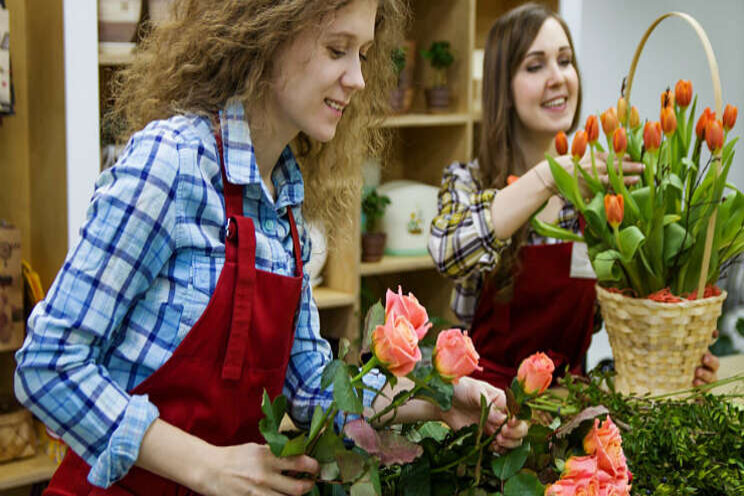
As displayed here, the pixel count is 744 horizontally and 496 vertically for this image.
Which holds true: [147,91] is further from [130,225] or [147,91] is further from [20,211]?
[20,211]

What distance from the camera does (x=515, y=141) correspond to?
2191 mm

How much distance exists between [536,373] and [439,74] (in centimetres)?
212

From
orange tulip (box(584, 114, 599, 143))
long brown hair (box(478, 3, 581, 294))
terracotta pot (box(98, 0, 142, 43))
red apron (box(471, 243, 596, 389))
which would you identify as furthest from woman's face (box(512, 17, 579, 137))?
terracotta pot (box(98, 0, 142, 43))

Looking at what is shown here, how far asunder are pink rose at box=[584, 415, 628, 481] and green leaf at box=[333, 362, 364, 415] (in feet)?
0.92

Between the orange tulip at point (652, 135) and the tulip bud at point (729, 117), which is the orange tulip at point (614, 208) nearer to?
the orange tulip at point (652, 135)

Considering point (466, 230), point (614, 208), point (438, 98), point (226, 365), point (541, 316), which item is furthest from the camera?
point (438, 98)

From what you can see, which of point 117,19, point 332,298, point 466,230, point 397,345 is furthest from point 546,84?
point 397,345

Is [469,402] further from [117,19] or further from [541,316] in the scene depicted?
[117,19]

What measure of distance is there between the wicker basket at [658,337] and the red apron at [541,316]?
0.52m

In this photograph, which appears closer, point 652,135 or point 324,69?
point 324,69

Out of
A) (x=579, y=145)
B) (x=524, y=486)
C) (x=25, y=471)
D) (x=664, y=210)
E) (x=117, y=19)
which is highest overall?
(x=117, y=19)

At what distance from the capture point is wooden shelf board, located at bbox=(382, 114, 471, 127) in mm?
2756

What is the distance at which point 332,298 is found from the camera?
262 cm

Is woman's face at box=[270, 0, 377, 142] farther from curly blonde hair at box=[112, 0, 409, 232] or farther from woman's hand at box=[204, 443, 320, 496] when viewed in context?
woman's hand at box=[204, 443, 320, 496]
